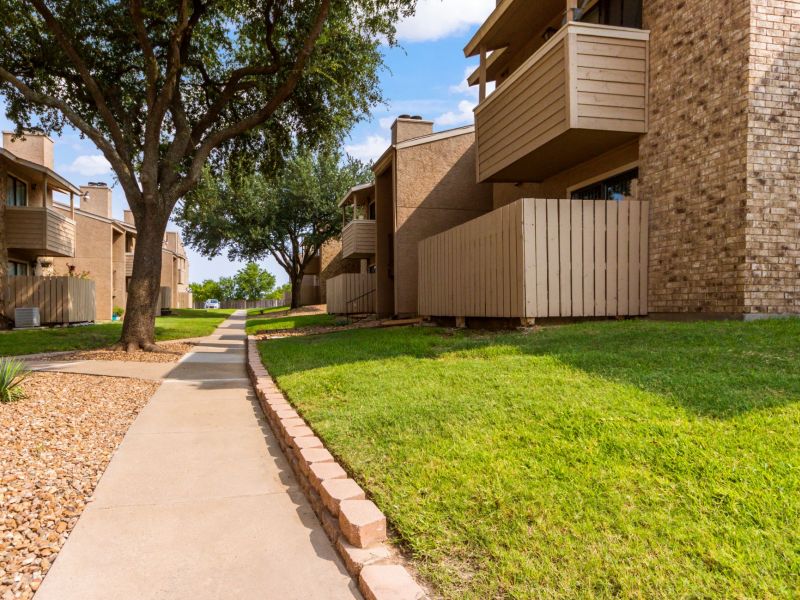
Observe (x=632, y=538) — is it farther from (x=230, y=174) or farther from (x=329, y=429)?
(x=230, y=174)

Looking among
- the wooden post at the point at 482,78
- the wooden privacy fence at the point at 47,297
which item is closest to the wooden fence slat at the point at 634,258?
the wooden post at the point at 482,78

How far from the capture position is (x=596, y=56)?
318 inches

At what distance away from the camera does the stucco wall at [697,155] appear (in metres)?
6.68

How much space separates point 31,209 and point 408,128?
41.4 ft

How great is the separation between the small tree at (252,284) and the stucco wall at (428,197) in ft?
234

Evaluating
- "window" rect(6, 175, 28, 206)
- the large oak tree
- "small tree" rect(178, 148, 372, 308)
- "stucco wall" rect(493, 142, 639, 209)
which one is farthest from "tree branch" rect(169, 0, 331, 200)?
"small tree" rect(178, 148, 372, 308)

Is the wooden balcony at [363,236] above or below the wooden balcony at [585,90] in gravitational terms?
below

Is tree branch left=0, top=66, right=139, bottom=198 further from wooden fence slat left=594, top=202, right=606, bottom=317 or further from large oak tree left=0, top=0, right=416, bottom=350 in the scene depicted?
wooden fence slat left=594, top=202, right=606, bottom=317

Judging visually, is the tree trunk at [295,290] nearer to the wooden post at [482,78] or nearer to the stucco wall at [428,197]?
the stucco wall at [428,197]

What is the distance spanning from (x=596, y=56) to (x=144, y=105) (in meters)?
11.5

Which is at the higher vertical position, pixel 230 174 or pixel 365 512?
pixel 230 174

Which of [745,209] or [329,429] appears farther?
[745,209]

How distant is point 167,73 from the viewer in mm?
10820

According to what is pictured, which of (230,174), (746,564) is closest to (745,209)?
(746,564)
